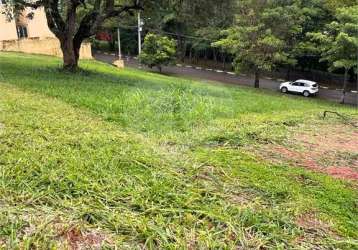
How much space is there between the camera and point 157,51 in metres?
27.7

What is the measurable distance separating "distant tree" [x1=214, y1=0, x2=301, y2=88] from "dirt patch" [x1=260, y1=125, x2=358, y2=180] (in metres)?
13.1

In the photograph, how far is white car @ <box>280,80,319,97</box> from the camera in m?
23.9

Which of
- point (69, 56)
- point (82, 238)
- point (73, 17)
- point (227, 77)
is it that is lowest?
point (227, 77)

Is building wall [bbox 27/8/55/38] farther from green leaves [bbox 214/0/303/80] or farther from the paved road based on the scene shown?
green leaves [bbox 214/0/303/80]

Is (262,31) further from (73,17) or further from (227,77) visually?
(73,17)

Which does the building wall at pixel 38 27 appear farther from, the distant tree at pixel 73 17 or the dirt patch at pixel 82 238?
the dirt patch at pixel 82 238

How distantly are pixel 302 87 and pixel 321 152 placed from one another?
18429mm

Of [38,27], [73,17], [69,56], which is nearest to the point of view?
[73,17]

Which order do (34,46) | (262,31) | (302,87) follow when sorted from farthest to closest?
(302,87) → (34,46) → (262,31)

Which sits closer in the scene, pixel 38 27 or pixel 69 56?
pixel 69 56

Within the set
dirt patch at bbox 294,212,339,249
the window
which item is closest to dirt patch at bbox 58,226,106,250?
dirt patch at bbox 294,212,339,249

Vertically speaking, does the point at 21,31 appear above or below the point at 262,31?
below

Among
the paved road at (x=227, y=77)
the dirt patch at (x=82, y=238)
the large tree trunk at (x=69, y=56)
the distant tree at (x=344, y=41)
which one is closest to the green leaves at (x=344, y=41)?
the distant tree at (x=344, y=41)

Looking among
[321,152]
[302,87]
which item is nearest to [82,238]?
[321,152]
